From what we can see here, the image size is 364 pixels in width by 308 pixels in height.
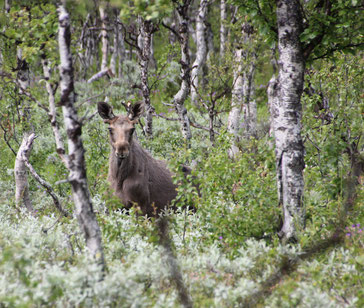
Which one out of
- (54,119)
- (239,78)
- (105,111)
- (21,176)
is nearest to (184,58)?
(239,78)

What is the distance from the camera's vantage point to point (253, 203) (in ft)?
19.7

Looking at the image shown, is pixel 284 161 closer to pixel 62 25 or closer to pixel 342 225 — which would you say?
pixel 342 225

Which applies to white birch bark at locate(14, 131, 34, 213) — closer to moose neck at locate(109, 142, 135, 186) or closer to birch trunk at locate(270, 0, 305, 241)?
moose neck at locate(109, 142, 135, 186)

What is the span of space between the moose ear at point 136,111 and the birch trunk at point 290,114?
3.60 m

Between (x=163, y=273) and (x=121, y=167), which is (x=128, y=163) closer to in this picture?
(x=121, y=167)

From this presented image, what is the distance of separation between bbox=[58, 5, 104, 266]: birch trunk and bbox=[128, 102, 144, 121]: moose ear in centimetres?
384

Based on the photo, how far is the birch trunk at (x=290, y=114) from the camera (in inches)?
226

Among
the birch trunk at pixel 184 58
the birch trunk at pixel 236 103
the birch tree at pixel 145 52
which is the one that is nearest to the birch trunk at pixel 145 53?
the birch tree at pixel 145 52

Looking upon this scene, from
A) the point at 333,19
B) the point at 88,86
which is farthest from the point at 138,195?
the point at 88,86

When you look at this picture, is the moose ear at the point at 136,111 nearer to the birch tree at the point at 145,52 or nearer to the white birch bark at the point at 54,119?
the white birch bark at the point at 54,119

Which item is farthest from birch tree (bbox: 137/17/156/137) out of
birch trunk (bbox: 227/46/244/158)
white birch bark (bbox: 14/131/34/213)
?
white birch bark (bbox: 14/131/34/213)

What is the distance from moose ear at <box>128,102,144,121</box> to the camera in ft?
27.8

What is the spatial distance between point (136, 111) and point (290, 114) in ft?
12.7

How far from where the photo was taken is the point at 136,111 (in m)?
8.61
